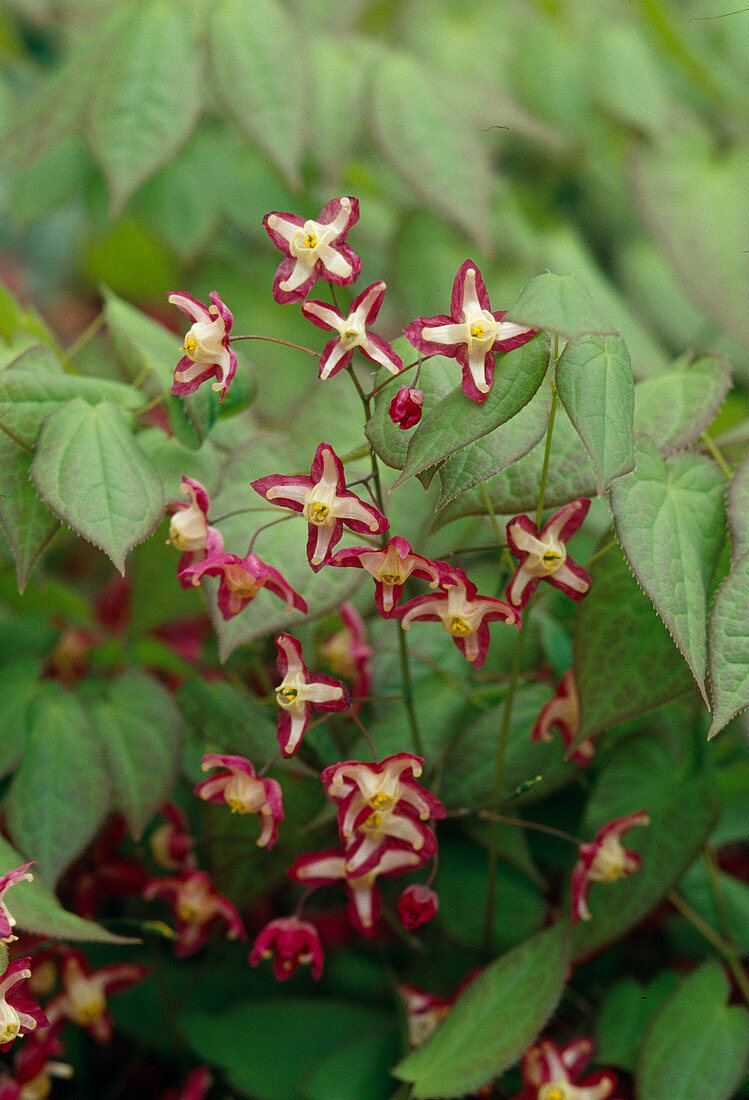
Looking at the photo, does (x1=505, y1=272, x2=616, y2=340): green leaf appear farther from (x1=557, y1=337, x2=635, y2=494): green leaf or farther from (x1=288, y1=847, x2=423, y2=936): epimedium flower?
(x1=288, y1=847, x2=423, y2=936): epimedium flower

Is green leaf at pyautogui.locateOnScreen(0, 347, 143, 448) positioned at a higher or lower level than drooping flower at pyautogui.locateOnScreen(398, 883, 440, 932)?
higher

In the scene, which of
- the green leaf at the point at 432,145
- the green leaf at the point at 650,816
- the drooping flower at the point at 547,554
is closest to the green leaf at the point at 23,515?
the drooping flower at the point at 547,554

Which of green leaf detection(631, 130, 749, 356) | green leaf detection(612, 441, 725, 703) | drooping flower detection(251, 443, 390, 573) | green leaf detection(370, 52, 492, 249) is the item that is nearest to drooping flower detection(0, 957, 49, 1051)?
drooping flower detection(251, 443, 390, 573)

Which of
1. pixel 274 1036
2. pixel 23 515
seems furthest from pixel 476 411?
pixel 274 1036

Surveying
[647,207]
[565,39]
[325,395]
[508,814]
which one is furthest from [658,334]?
[508,814]

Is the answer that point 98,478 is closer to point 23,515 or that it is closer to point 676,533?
point 23,515

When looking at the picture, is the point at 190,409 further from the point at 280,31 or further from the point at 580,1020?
the point at 280,31
